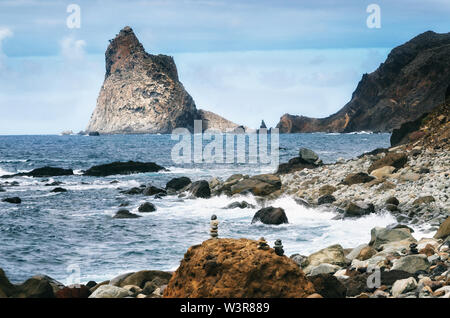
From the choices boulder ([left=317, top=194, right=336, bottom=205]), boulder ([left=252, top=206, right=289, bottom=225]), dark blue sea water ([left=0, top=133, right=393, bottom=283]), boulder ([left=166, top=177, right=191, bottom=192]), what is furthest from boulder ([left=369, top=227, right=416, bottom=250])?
boulder ([left=166, top=177, right=191, bottom=192])

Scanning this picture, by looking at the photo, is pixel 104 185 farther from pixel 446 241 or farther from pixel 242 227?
pixel 446 241

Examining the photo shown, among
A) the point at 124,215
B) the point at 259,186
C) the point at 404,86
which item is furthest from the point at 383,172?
the point at 404,86

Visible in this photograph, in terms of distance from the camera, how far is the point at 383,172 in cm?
2225

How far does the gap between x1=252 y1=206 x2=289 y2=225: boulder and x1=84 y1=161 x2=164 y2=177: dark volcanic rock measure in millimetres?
26194

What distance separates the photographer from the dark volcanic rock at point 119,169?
4200 cm

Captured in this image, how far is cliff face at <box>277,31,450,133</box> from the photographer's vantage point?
16688 centimetres

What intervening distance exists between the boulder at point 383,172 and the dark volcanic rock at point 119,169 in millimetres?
24890

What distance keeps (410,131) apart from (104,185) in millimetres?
20071

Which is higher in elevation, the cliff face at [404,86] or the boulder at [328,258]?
the cliff face at [404,86]

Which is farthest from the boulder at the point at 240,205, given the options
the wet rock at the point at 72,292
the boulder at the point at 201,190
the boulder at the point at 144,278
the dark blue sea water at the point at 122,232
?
the wet rock at the point at 72,292

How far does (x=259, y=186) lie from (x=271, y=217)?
24.8 feet

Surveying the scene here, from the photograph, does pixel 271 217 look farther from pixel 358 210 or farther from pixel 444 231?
pixel 444 231

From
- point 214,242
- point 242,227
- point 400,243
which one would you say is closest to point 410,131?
point 242,227

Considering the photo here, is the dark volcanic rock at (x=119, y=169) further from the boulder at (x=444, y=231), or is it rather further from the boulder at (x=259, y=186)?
the boulder at (x=444, y=231)
